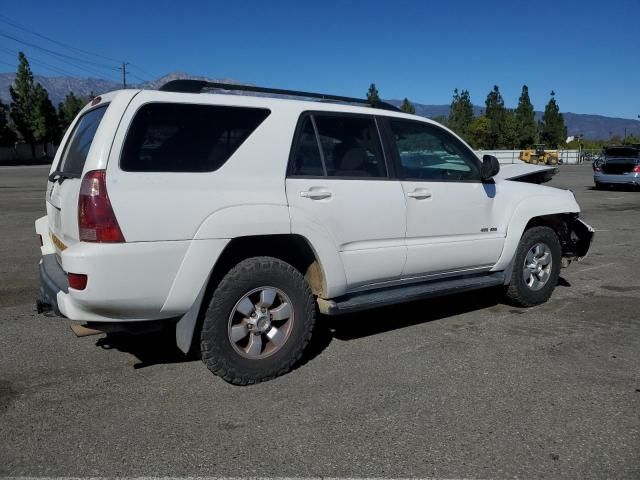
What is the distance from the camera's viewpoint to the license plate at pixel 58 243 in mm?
3822

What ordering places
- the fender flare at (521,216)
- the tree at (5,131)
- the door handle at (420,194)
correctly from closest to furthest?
the door handle at (420,194) < the fender flare at (521,216) < the tree at (5,131)

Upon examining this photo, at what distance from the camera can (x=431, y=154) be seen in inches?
196

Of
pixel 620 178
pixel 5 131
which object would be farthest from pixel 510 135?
pixel 5 131

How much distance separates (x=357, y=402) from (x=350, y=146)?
1916mm

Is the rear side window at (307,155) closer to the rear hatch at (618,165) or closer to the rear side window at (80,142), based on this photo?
the rear side window at (80,142)

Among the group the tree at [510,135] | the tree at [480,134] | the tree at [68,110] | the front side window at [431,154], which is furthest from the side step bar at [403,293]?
the tree at [480,134]

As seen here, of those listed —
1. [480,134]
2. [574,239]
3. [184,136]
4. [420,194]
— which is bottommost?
[574,239]

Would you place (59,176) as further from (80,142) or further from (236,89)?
(236,89)

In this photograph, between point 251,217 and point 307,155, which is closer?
point 251,217

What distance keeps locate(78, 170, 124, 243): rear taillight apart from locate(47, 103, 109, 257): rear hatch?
0.16m

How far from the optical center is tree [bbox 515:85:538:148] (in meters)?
76.8

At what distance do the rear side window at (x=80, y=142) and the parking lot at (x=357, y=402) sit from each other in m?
1.42

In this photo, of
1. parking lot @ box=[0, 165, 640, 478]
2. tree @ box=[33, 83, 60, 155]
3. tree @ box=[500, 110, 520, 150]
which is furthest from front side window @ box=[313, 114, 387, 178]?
tree @ box=[500, 110, 520, 150]

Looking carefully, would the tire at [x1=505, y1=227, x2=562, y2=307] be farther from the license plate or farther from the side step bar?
the license plate
